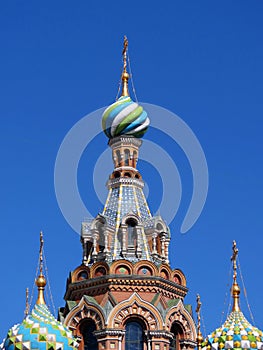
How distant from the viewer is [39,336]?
57.1 metres

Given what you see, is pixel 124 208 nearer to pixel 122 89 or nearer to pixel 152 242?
pixel 152 242

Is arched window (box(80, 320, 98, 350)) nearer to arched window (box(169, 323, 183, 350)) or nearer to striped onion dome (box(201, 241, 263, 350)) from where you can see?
arched window (box(169, 323, 183, 350))

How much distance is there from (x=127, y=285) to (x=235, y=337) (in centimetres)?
528

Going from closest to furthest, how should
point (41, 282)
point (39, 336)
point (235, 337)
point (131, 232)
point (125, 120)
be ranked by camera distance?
point (39, 336) < point (235, 337) < point (41, 282) < point (131, 232) < point (125, 120)

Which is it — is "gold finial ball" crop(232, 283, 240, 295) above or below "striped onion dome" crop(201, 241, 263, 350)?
above

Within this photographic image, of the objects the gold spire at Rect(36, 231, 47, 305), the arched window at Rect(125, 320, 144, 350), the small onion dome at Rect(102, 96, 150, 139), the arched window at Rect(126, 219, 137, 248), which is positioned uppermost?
the small onion dome at Rect(102, 96, 150, 139)

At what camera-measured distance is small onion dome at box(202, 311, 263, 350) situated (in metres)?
58.5

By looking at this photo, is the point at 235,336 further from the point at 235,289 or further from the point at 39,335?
the point at 39,335

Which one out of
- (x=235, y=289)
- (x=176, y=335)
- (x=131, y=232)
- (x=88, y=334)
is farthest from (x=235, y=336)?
(x=131, y=232)

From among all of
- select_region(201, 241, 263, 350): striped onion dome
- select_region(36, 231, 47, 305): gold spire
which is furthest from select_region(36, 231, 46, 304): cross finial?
select_region(201, 241, 263, 350): striped onion dome

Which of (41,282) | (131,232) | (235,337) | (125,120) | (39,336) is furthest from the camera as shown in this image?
(125,120)

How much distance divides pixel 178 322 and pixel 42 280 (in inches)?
232

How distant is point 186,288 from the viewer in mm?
63156

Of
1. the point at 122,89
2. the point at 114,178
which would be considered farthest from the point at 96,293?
the point at 122,89
